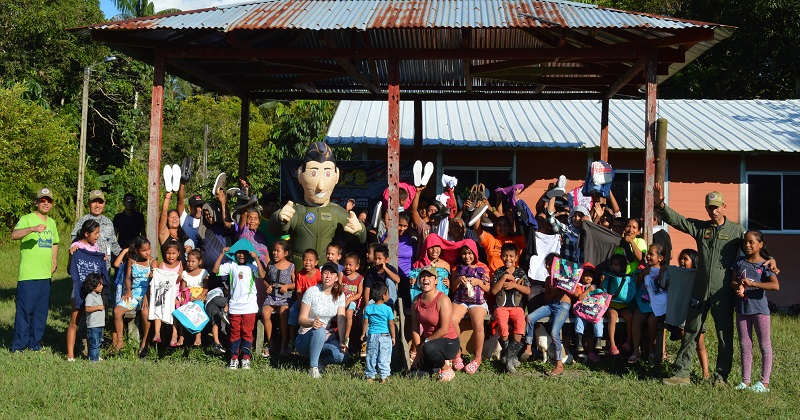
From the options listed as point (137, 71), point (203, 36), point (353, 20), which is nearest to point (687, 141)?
point (353, 20)

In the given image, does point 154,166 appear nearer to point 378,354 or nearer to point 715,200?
point 378,354

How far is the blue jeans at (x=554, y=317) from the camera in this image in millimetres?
8062

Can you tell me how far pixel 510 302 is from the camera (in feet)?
26.8

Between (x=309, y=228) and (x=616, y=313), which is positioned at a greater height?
(x=309, y=228)

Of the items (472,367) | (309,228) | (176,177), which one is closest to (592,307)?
(472,367)

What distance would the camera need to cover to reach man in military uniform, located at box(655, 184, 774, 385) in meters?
7.38

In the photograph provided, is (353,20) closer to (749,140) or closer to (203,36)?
(203,36)

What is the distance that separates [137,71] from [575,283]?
69.9ft

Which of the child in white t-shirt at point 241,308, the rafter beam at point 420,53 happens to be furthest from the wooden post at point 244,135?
the child in white t-shirt at point 241,308

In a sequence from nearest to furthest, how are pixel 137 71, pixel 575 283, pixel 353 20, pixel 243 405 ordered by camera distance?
pixel 243 405 < pixel 575 283 < pixel 353 20 < pixel 137 71

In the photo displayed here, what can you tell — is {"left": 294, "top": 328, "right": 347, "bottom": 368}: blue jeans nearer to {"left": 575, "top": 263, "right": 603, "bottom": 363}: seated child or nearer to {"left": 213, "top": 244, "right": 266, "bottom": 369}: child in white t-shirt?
{"left": 213, "top": 244, "right": 266, "bottom": 369}: child in white t-shirt

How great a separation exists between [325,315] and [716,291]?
3768 millimetres

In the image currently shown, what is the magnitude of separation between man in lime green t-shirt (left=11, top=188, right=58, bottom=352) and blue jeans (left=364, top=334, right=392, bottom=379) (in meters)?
3.88

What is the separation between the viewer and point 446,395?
6812 millimetres
